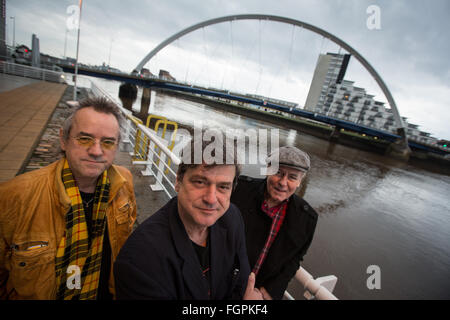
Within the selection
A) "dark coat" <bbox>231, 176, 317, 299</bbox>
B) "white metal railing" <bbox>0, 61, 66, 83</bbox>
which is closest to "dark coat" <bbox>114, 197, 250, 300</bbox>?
"dark coat" <bbox>231, 176, 317, 299</bbox>

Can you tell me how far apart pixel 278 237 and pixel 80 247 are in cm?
141

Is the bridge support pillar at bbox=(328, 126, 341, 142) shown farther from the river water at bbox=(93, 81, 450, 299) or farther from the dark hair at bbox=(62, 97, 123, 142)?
the dark hair at bbox=(62, 97, 123, 142)

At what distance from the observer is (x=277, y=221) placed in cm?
173

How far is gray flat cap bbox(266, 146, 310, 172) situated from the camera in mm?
1641

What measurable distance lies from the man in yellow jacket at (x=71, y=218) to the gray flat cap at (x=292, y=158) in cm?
123

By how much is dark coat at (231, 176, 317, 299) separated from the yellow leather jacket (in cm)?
129

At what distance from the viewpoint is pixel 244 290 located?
123 cm

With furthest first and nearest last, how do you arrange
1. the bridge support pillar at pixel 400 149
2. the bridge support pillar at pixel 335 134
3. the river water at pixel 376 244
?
the bridge support pillar at pixel 335 134
the bridge support pillar at pixel 400 149
the river water at pixel 376 244

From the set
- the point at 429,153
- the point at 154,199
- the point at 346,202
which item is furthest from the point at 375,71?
the point at 154,199

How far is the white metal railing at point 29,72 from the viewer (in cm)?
1598

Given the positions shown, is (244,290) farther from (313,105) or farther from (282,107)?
(313,105)

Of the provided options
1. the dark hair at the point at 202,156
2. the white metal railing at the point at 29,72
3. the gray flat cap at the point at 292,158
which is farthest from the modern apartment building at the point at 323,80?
the dark hair at the point at 202,156

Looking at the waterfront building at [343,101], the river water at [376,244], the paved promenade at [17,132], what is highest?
the waterfront building at [343,101]

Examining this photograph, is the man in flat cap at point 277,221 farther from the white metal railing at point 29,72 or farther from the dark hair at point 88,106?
the white metal railing at point 29,72
